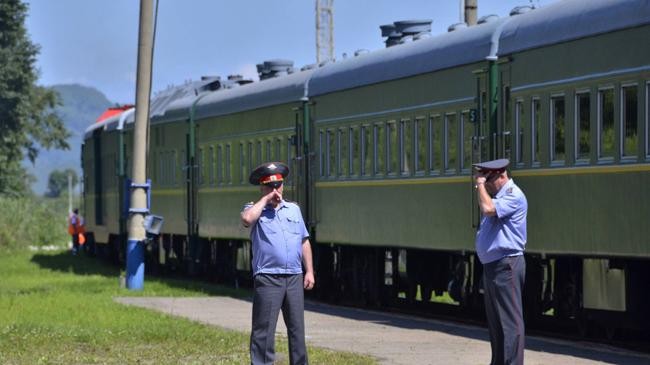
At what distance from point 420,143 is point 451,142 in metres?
1.20

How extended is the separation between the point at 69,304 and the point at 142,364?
371 inches

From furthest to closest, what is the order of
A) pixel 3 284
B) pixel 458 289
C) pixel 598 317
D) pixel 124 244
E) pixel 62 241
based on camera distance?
pixel 62 241
pixel 124 244
pixel 3 284
pixel 458 289
pixel 598 317

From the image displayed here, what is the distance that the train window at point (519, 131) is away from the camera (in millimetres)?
20641

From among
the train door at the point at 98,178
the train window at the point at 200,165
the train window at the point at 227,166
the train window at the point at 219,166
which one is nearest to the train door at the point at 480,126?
the train window at the point at 227,166

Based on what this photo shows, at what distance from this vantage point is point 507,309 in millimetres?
14383

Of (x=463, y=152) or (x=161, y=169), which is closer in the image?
(x=463, y=152)

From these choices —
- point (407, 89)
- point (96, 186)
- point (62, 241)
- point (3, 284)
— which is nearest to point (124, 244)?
point (96, 186)

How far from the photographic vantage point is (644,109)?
17.7 metres

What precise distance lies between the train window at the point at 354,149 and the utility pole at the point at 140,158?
5.89 meters

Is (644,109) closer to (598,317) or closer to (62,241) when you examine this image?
(598,317)

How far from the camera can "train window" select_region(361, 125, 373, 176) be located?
85.9 feet

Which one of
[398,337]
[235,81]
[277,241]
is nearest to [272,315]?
[277,241]

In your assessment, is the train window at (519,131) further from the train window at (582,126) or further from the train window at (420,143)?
the train window at (420,143)

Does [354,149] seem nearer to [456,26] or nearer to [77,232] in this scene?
[456,26]
